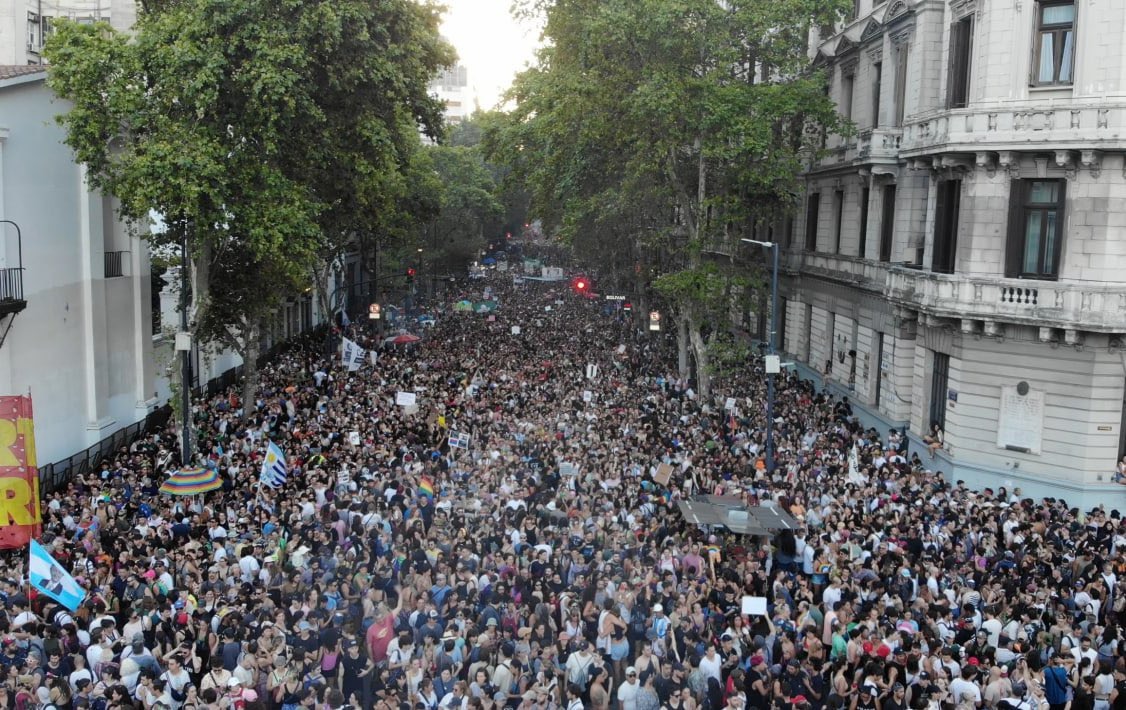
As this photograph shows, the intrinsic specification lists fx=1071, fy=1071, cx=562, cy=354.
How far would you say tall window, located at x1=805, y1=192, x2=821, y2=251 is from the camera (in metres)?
40.4

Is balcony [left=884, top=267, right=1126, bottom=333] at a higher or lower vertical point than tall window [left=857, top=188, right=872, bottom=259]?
lower

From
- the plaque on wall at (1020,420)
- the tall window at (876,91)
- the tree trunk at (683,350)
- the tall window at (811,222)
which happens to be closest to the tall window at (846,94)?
the tall window at (876,91)

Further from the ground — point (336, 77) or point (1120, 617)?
point (336, 77)

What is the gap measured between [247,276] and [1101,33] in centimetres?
2349

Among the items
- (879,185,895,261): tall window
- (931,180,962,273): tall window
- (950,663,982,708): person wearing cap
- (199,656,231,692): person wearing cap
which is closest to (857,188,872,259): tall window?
(879,185,895,261): tall window

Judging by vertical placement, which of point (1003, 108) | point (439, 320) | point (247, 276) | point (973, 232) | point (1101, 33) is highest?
point (1101, 33)

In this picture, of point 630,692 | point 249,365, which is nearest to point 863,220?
point 249,365

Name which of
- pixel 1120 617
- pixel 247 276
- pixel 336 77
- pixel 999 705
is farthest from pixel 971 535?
pixel 247 276

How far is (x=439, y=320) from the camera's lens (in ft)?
208

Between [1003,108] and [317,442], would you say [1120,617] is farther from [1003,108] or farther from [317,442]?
[317,442]

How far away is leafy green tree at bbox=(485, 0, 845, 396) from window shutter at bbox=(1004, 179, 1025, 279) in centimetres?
842

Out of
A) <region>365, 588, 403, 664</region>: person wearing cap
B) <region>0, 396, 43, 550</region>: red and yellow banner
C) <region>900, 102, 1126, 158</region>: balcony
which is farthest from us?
<region>900, 102, 1126, 158</region>: balcony

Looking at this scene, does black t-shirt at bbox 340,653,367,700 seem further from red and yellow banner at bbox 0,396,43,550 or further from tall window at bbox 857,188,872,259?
tall window at bbox 857,188,872,259

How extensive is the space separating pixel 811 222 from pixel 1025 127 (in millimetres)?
16113
